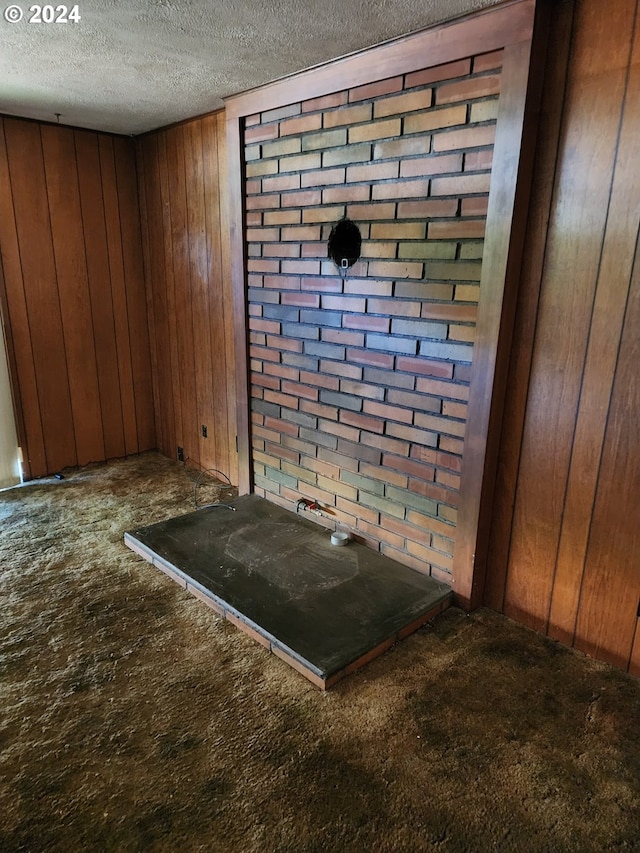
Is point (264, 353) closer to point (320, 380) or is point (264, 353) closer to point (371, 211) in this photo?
point (320, 380)

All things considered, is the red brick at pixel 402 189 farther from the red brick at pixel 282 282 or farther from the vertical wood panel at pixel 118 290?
the vertical wood panel at pixel 118 290

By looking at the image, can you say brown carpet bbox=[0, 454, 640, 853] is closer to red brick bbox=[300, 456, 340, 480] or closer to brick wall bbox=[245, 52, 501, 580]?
brick wall bbox=[245, 52, 501, 580]

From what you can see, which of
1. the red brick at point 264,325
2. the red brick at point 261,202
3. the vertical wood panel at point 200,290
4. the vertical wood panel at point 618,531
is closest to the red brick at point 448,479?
the vertical wood panel at point 618,531

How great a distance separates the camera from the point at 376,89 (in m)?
2.24

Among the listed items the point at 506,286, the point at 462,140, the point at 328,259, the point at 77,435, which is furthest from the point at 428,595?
the point at 77,435

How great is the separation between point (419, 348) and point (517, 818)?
5.17 ft

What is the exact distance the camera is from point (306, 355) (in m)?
2.79

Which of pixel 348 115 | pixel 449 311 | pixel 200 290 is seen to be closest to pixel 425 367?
pixel 449 311

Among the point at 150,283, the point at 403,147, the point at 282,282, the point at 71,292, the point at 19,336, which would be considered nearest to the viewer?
the point at 403,147

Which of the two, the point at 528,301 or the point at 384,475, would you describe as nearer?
the point at 528,301

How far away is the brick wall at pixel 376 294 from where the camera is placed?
2.08 meters

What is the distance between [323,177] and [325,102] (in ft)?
0.99

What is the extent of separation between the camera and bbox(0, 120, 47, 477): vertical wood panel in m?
3.33

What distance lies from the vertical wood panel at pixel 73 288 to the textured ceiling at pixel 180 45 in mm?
455
